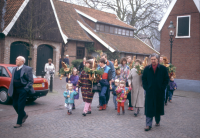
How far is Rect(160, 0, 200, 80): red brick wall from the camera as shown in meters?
15.6

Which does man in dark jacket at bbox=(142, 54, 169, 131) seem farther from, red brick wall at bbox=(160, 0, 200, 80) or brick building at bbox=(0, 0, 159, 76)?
red brick wall at bbox=(160, 0, 200, 80)

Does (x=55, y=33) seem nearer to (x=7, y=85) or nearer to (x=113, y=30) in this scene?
(x=113, y=30)

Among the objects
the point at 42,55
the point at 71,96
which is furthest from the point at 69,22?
the point at 71,96

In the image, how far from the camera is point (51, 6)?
62.7 feet

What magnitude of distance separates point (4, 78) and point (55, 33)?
11.7 meters

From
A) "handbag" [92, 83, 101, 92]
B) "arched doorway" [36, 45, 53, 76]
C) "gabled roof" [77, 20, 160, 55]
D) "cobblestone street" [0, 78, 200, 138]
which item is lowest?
"cobblestone street" [0, 78, 200, 138]

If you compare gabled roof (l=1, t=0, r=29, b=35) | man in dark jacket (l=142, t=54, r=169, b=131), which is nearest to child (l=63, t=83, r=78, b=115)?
man in dark jacket (l=142, t=54, r=169, b=131)

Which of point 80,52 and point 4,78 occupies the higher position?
point 80,52

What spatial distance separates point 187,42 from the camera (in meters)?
16.2

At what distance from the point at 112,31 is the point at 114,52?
4.64m

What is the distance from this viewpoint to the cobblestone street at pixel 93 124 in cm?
514

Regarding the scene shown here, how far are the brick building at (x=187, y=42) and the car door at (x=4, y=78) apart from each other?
11879mm

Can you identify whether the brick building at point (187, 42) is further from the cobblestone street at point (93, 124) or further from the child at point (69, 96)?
the child at point (69, 96)

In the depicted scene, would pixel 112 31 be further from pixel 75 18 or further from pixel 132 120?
pixel 132 120
